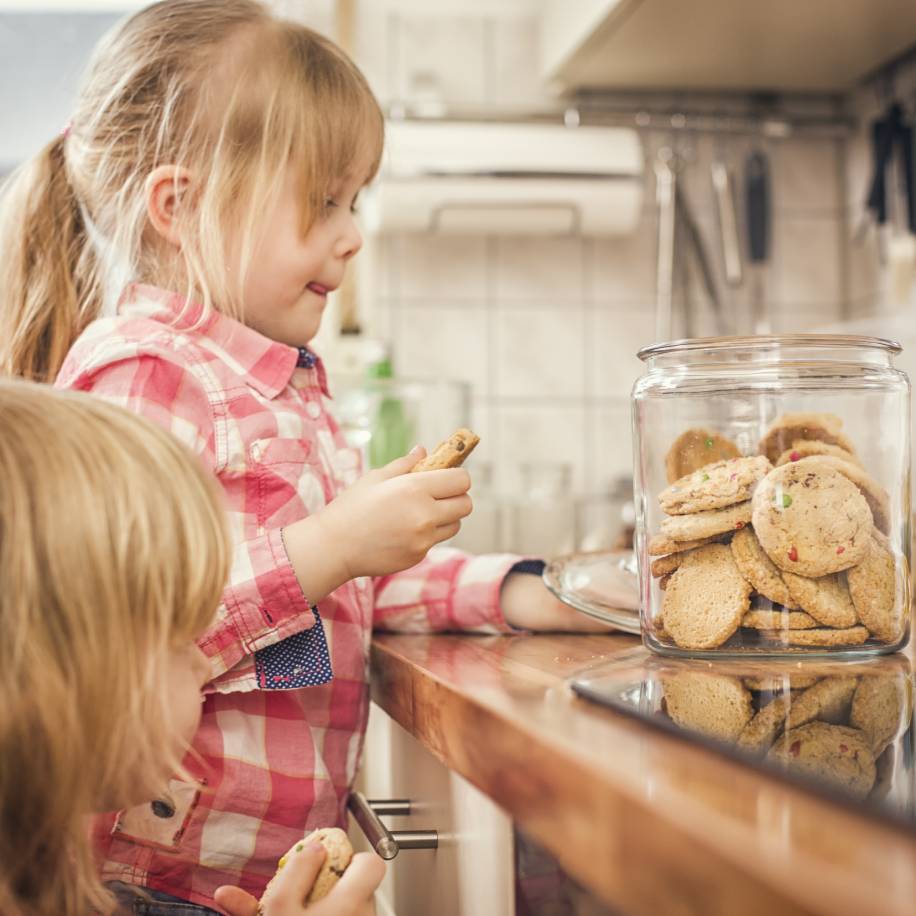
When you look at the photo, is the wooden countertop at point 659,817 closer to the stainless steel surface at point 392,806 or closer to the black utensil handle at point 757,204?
the stainless steel surface at point 392,806

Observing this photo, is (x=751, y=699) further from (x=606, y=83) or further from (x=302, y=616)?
(x=606, y=83)

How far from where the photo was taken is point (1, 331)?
0.94 meters

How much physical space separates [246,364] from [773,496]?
41 centimetres

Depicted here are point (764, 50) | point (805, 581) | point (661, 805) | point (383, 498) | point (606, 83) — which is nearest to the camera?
point (661, 805)

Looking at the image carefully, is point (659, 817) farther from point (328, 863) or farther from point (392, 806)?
point (392, 806)

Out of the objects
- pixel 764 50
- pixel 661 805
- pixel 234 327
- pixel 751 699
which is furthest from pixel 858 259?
pixel 661 805

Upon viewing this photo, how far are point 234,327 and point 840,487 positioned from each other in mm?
446

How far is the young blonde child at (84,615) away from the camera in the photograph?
1.57 feet

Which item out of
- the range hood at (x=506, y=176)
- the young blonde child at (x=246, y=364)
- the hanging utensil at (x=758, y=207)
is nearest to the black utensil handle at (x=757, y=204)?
the hanging utensil at (x=758, y=207)

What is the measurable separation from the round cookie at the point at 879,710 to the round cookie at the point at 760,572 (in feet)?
0.20

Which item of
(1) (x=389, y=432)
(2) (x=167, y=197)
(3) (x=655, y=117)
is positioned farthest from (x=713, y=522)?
(3) (x=655, y=117)

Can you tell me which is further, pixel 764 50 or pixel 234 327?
pixel 764 50

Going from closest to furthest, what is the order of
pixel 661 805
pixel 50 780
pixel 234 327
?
pixel 661 805 → pixel 50 780 → pixel 234 327

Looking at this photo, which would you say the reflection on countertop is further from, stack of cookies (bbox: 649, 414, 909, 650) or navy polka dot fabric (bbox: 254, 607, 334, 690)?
navy polka dot fabric (bbox: 254, 607, 334, 690)
